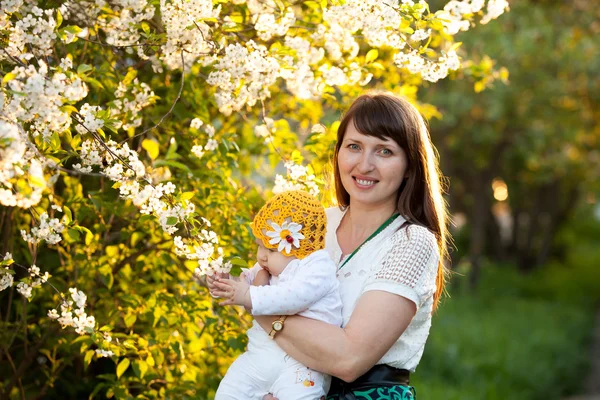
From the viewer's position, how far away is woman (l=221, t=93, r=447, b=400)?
238 centimetres

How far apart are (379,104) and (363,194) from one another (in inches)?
12.5

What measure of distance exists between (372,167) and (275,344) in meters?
0.68

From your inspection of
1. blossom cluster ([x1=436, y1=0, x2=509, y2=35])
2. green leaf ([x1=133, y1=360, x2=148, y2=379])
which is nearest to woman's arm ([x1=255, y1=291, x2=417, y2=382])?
green leaf ([x1=133, y1=360, x2=148, y2=379])

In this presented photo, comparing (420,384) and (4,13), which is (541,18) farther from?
(4,13)

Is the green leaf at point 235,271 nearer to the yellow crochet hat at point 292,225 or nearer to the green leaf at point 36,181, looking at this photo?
the yellow crochet hat at point 292,225

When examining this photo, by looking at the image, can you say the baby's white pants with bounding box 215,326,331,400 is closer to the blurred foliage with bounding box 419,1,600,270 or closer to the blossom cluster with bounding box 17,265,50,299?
the blossom cluster with bounding box 17,265,50,299

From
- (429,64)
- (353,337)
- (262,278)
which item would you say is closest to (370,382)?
(353,337)

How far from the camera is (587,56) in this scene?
10.9 m

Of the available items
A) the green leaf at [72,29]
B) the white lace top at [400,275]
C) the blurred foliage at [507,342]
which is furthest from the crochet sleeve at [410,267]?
the blurred foliage at [507,342]

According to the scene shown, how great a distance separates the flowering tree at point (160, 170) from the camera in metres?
2.56

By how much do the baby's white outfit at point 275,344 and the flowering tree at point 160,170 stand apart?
0.19 metres

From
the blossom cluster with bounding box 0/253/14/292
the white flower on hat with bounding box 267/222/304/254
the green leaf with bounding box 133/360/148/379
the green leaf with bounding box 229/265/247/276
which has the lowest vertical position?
the green leaf with bounding box 133/360/148/379

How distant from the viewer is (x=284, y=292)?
2.37 meters

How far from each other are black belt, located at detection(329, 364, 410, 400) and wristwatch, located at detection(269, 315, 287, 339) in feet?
0.96
